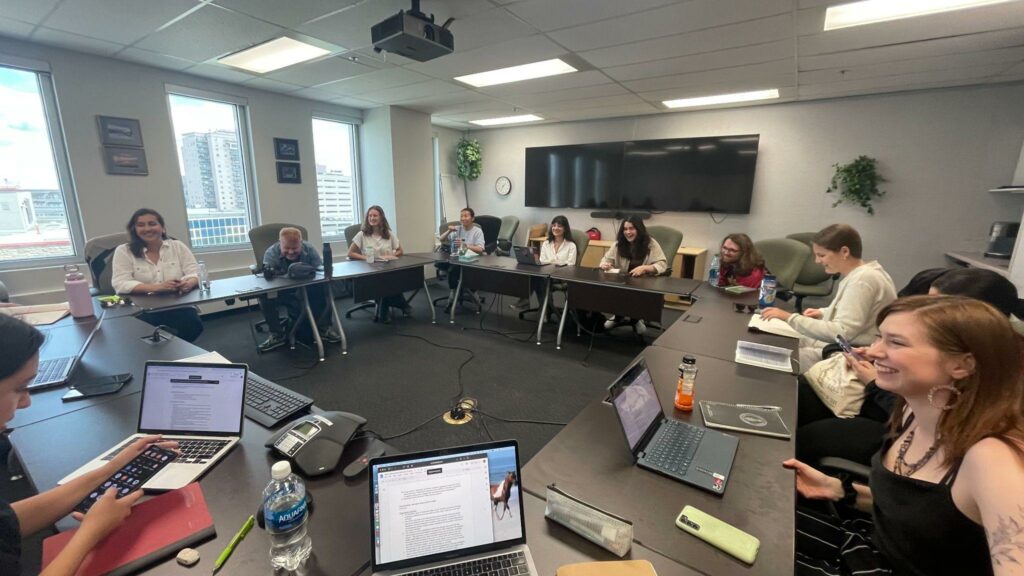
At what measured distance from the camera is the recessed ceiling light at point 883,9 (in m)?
2.32

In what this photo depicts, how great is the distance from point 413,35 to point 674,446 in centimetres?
240

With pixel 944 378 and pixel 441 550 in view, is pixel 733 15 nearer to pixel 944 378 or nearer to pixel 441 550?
pixel 944 378

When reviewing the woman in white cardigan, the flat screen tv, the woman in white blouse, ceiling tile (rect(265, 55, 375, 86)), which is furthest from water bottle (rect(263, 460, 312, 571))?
the flat screen tv

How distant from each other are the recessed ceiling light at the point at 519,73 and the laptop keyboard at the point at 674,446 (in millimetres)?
3105

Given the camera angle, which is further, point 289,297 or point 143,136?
point 289,297

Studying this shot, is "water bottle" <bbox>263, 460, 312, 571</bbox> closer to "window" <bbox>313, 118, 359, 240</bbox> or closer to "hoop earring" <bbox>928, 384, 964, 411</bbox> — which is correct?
"hoop earring" <bbox>928, 384, 964, 411</bbox>

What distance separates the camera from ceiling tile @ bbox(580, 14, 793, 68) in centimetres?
258

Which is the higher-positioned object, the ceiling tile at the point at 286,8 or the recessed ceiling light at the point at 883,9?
the ceiling tile at the point at 286,8

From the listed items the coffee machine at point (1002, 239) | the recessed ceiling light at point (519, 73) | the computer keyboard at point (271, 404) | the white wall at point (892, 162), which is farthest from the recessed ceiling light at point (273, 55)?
the coffee machine at point (1002, 239)

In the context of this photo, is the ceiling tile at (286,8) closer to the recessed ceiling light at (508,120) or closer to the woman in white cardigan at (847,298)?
the woman in white cardigan at (847,298)

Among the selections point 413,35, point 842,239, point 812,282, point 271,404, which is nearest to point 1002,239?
point 812,282

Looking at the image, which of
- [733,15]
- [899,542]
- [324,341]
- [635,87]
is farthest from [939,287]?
[324,341]

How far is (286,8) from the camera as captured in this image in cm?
243

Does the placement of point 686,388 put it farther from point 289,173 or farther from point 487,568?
point 289,173
